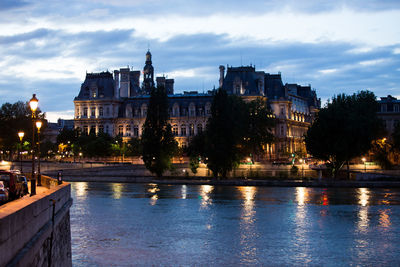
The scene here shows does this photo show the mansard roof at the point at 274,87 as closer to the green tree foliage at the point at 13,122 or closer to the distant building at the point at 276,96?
the distant building at the point at 276,96

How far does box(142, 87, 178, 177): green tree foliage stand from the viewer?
3238 inches

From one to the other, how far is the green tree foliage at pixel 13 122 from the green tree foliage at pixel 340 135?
4594 cm

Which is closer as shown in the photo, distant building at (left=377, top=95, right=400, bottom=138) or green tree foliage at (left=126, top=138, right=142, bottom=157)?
green tree foliage at (left=126, top=138, right=142, bottom=157)

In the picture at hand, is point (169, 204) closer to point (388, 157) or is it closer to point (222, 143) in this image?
point (222, 143)

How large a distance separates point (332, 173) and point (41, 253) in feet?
233

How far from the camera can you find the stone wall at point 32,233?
1052cm

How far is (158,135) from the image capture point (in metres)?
82.8

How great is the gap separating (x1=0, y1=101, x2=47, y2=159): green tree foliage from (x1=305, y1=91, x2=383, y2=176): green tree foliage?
45940 mm

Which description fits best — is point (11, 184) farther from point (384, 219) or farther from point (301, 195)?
point (301, 195)

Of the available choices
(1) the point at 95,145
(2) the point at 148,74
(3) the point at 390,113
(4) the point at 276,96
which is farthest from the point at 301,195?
(2) the point at 148,74

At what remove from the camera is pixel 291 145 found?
5349 inches

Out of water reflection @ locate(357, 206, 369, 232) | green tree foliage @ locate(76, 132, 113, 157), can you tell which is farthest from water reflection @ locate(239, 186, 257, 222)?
green tree foliage @ locate(76, 132, 113, 157)

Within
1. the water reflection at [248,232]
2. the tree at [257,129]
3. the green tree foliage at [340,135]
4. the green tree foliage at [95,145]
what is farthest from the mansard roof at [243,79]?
the water reflection at [248,232]

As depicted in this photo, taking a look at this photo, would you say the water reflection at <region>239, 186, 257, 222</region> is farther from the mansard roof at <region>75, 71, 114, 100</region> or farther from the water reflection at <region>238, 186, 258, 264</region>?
the mansard roof at <region>75, 71, 114, 100</region>
